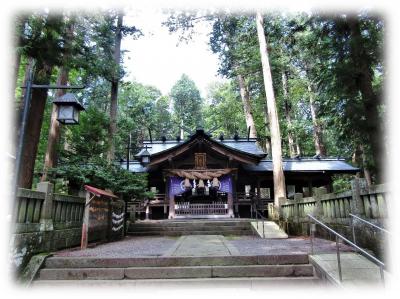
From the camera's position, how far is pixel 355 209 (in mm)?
5926

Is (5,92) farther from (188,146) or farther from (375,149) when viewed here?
(188,146)

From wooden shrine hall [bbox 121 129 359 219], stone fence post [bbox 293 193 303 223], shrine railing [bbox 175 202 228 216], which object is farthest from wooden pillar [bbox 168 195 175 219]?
stone fence post [bbox 293 193 303 223]

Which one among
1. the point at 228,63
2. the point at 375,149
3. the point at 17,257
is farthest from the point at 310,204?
the point at 228,63

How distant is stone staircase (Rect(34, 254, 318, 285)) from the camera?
5047 millimetres

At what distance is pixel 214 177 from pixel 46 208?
11059 mm

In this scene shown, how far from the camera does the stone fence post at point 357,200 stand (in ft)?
19.1

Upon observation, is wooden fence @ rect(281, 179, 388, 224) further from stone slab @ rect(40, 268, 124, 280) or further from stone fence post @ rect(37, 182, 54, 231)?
stone fence post @ rect(37, 182, 54, 231)

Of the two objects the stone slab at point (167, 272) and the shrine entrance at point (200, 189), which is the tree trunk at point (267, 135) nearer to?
the shrine entrance at point (200, 189)

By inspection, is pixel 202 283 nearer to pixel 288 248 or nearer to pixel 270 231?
pixel 288 248

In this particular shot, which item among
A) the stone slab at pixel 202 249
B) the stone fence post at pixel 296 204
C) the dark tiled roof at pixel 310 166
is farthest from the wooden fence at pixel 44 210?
the dark tiled roof at pixel 310 166

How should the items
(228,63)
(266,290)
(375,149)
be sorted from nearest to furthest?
(266,290) < (375,149) < (228,63)

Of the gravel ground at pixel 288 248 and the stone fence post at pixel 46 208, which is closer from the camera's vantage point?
the stone fence post at pixel 46 208

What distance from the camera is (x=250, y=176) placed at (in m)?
18.3

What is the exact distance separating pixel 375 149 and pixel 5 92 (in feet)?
29.6
